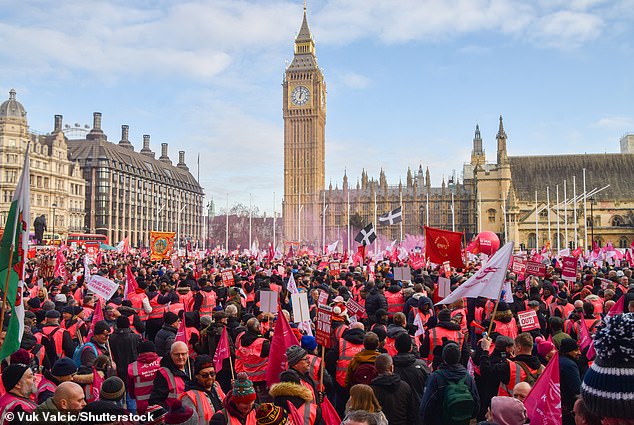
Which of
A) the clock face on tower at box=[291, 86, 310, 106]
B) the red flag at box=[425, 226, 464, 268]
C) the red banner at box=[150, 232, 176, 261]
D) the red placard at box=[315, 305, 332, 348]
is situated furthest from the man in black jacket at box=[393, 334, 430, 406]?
the clock face on tower at box=[291, 86, 310, 106]

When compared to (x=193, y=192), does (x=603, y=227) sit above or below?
below

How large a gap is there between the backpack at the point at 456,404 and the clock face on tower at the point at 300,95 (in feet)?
297

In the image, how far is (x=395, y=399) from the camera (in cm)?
525

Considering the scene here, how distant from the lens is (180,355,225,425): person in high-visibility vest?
460 centimetres

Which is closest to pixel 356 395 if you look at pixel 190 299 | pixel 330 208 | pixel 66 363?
pixel 66 363

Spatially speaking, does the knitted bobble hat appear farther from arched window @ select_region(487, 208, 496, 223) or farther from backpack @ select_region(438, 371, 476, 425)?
arched window @ select_region(487, 208, 496, 223)

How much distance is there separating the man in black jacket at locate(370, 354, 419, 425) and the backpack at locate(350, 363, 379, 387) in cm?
A: 46

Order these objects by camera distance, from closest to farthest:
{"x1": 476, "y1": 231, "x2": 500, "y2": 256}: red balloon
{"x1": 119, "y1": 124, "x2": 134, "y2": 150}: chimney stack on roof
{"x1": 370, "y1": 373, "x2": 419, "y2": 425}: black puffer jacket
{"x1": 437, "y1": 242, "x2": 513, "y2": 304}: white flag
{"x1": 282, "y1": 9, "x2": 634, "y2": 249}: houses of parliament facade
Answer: {"x1": 370, "y1": 373, "x2": 419, "y2": 425}: black puffer jacket → {"x1": 437, "y1": 242, "x2": 513, "y2": 304}: white flag → {"x1": 476, "y1": 231, "x2": 500, "y2": 256}: red balloon → {"x1": 282, "y1": 9, "x2": 634, "y2": 249}: houses of parliament facade → {"x1": 119, "y1": 124, "x2": 134, "y2": 150}: chimney stack on roof

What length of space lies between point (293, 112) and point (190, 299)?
84593 millimetres

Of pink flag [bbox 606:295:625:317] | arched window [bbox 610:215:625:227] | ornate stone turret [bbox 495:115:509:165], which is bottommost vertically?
pink flag [bbox 606:295:625:317]

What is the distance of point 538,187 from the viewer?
7656cm

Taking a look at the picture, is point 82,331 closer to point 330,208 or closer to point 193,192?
point 330,208

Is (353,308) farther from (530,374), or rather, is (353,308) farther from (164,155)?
(164,155)

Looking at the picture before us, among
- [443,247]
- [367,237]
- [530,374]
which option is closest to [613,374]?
[530,374]
